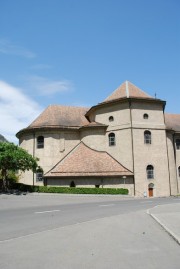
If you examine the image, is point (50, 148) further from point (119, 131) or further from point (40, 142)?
point (119, 131)

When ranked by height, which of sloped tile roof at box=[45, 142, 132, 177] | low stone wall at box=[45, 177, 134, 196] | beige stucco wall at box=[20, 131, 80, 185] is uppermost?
beige stucco wall at box=[20, 131, 80, 185]

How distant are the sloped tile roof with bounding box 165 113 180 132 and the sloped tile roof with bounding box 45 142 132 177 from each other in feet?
44.1

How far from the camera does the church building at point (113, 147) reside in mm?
36875

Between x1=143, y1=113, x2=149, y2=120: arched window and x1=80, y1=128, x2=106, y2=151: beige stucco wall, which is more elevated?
x1=143, y1=113, x2=149, y2=120: arched window

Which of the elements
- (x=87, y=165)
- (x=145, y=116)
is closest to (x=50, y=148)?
(x=87, y=165)

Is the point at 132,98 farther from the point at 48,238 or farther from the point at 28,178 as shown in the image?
the point at 48,238

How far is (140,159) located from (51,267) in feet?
109

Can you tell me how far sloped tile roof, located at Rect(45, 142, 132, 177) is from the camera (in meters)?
36.4

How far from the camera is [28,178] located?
41531mm

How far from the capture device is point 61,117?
4475 centimetres

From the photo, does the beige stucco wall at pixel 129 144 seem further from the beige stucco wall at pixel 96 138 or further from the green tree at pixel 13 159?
the green tree at pixel 13 159

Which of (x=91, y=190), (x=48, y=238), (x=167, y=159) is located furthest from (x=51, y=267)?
(x=167, y=159)

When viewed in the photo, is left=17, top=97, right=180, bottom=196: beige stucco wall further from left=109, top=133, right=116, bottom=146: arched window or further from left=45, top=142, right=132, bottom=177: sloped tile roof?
left=45, top=142, right=132, bottom=177: sloped tile roof

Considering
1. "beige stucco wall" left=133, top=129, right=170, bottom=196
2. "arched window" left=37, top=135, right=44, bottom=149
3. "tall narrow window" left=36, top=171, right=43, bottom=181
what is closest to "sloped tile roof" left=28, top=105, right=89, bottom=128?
"arched window" left=37, top=135, right=44, bottom=149
